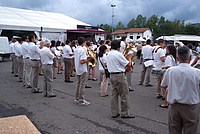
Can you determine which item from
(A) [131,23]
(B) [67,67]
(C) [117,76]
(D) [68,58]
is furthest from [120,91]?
(A) [131,23]

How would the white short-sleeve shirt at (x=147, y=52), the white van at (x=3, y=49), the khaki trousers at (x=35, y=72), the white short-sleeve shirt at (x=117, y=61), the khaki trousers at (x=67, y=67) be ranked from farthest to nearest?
the white van at (x=3, y=49) < the khaki trousers at (x=67, y=67) < the white short-sleeve shirt at (x=147, y=52) < the khaki trousers at (x=35, y=72) < the white short-sleeve shirt at (x=117, y=61)

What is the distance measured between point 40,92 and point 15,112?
104 inches

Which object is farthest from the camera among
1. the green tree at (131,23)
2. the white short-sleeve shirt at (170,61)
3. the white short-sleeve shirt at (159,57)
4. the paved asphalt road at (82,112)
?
the green tree at (131,23)

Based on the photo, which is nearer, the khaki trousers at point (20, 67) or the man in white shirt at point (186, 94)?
the man in white shirt at point (186, 94)

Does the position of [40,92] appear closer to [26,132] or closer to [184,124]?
[26,132]

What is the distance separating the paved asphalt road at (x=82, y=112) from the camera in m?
5.46

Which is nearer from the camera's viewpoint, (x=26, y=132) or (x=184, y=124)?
(x=184, y=124)

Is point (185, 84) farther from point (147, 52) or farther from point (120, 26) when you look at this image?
point (120, 26)

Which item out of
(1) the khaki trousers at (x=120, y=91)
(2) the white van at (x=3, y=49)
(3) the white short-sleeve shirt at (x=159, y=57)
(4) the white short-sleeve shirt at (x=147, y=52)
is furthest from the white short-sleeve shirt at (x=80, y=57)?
(2) the white van at (x=3, y=49)

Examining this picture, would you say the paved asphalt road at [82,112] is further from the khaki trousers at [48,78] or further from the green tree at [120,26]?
the green tree at [120,26]

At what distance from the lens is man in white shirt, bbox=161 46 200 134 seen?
354 cm

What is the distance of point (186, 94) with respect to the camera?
3555 mm

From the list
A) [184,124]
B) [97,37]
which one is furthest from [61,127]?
[97,37]

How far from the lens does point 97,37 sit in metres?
34.0
